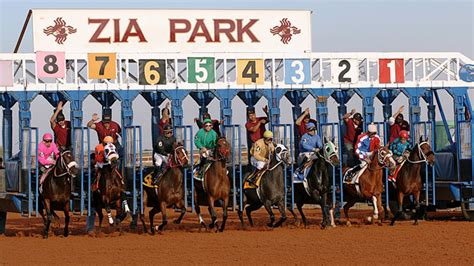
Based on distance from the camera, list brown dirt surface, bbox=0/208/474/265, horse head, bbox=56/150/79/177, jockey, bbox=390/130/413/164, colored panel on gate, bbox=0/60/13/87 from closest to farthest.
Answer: brown dirt surface, bbox=0/208/474/265 < horse head, bbox=56/150/79/177 < colored panel on gate, bbox=0/60/13/87 < jockey, bbox=390/130/413/164

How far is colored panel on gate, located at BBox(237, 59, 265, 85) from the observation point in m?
21.1

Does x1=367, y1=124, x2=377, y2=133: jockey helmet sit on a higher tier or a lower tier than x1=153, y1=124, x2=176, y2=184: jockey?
higher

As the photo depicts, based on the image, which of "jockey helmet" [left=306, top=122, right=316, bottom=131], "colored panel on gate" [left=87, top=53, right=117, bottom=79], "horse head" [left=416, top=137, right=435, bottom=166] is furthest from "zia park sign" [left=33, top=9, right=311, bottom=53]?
"horse head" [left=416, top=137, right=435, bottom=166]

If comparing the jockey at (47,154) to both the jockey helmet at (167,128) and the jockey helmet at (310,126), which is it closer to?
the jockey helmet at (167,128)

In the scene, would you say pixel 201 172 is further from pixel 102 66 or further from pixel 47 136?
pixel 47 136

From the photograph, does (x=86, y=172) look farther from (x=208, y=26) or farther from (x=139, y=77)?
(x=208, y=26)

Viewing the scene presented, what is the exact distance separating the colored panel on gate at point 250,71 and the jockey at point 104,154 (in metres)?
2.94

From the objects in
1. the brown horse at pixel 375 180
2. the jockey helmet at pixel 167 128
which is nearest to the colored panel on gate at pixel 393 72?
the brown horse at pixel 375 180

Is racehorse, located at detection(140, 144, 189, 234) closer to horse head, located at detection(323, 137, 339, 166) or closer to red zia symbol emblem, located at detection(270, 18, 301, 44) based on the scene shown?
horse head, located at detection(323, 137, 339, 166)

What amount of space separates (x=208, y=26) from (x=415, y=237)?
602 cm

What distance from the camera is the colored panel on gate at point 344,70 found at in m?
21.7

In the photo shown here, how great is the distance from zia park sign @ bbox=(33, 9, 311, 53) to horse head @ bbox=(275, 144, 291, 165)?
7.88ft

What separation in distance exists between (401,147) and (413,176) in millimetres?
627

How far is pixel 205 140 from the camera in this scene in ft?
66.4
